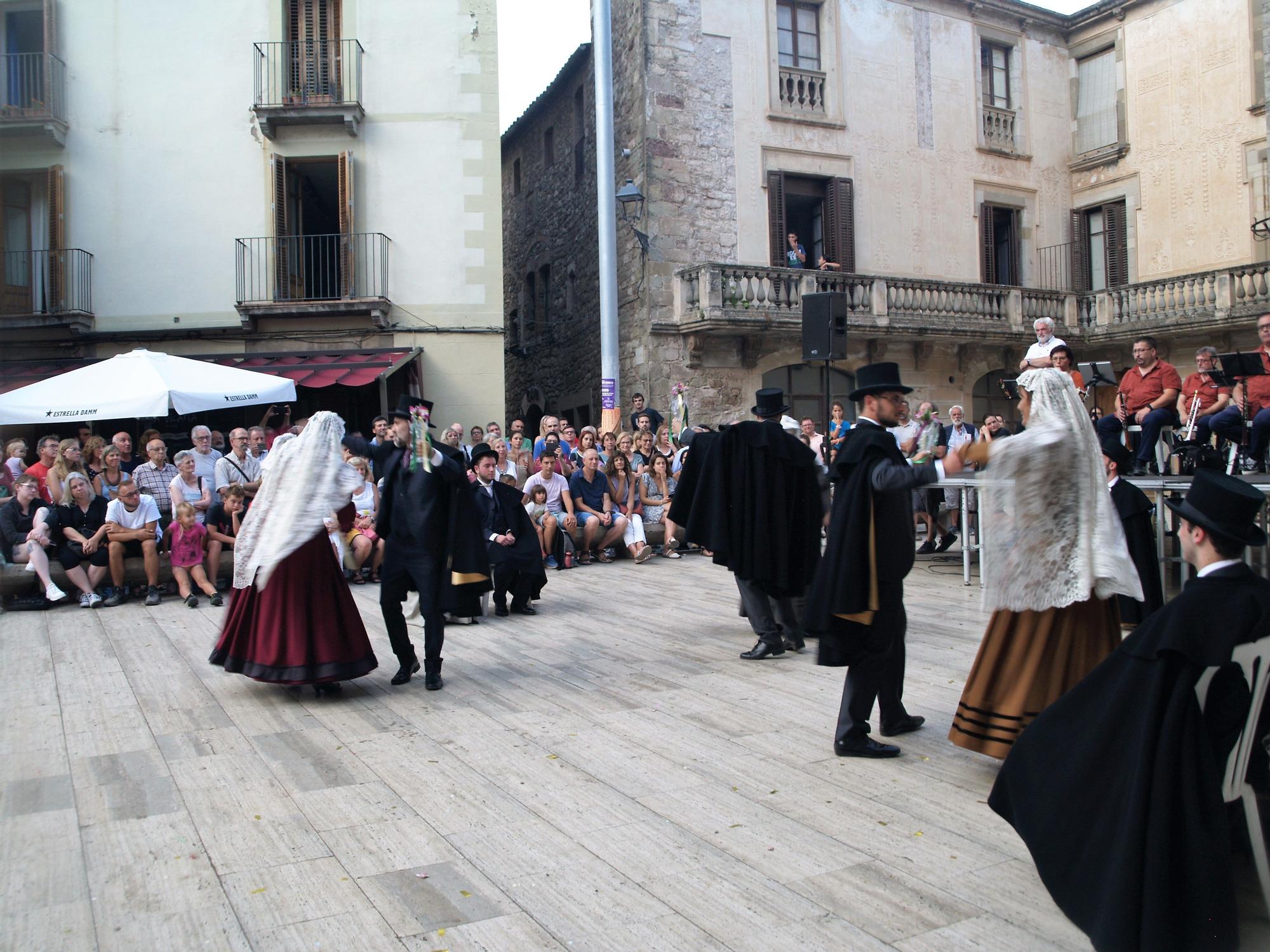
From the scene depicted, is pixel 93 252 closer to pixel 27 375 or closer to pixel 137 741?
pixel 27 375

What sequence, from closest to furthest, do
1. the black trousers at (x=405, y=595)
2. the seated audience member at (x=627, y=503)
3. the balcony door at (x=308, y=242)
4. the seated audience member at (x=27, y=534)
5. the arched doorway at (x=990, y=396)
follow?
1. the black trousers at (x=405, y=595)
2. the seated audience member at (x=27, y=534)
3. the seated audience member at (x=627, y=503)
4. the balcony door at (x=308, y=242)
5. the arched doorway at (x=990, y=396)

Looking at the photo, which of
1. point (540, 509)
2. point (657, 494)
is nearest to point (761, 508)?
point (540, 509)

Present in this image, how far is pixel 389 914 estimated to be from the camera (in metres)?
3.39

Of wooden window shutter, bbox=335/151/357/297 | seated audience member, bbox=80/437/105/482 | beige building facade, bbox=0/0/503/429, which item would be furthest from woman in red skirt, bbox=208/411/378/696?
wooden window shutter, bbox=335/151/357/297

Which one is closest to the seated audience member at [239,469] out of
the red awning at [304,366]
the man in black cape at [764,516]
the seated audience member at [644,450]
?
the red awning at [304,366]

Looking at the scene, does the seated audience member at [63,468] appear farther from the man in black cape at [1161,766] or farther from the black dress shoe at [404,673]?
the man in black cape at [1161,766]

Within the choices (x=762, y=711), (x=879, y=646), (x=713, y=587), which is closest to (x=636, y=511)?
(x=713, y=587)

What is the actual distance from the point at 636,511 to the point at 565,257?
12.3 meters

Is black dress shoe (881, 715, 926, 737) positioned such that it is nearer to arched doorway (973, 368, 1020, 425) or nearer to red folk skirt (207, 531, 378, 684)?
red folk skirt (207, 531, 378, 684)

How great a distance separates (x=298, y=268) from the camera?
1814 cm

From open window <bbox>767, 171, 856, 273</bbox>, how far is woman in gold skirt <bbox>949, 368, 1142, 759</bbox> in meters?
17.1

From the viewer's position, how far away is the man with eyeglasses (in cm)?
949

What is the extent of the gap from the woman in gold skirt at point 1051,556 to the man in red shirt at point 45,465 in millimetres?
9509

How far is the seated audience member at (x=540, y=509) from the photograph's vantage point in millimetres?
12695
